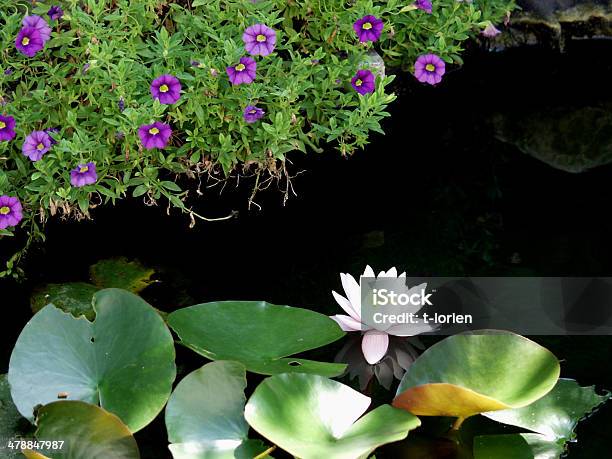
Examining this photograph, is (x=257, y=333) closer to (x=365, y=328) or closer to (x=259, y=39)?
(x=365, y=328)

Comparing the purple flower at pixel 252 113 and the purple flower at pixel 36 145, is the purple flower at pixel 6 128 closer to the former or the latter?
the purple flower at pixel 36 145

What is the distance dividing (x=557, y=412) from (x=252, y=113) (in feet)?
4.24

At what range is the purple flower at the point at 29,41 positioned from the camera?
2.54 meters

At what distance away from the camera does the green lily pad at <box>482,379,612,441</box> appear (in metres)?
2.05

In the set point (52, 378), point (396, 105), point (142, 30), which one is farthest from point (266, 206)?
point (52, 378)

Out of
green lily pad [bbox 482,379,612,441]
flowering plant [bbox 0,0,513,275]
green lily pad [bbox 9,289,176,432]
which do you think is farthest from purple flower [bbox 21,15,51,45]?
green lily pad [bbox 482,379,612,441]

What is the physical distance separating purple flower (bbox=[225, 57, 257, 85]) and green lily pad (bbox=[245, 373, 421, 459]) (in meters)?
1.04

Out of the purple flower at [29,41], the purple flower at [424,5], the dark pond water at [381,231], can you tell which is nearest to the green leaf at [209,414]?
the dark pond water at [381,231]

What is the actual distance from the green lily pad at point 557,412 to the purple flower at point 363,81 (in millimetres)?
1195

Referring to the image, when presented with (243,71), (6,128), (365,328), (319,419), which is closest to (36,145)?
(6,128)

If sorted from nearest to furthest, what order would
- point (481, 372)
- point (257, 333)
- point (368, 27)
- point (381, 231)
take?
point (481, 372) → point (257, 333) → point (368, 27) → point (381, 231)

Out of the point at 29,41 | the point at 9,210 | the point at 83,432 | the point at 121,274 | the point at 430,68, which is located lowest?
the point at 121,274

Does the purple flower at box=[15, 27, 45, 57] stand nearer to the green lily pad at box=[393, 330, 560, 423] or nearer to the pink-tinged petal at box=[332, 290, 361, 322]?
the pink-tinged petal at box=[332, 290, 361, 322]

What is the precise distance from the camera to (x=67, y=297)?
2551 millimetres
